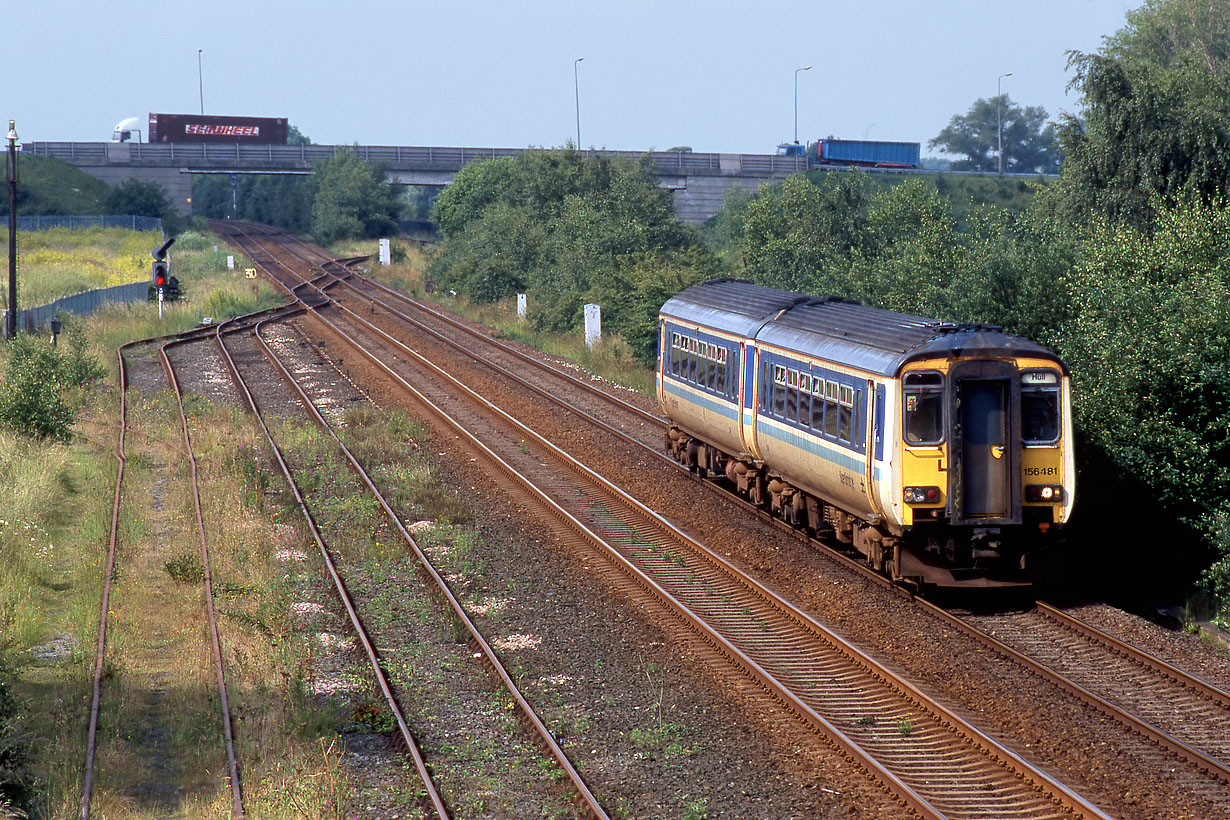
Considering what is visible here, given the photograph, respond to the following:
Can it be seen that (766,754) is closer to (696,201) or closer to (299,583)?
(299,583)

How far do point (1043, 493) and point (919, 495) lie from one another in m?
1.51

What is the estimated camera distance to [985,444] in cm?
1396

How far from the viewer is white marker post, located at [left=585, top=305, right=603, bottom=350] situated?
38219 millimetres

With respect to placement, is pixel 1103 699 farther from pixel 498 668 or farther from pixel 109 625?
pixel 109 625

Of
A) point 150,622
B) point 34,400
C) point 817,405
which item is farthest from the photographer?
point 34,400

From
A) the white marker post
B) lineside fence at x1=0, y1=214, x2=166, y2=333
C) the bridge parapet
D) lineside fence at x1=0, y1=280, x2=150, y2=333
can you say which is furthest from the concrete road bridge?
the white marker post

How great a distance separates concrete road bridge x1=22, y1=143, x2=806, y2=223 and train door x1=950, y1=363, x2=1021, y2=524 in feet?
219

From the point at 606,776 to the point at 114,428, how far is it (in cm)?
1897

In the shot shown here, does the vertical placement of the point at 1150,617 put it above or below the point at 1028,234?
below

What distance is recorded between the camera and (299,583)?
15508 millimetres

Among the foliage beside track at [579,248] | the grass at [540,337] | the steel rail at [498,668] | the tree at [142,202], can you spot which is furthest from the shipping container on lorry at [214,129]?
the steel rail at [498,668]

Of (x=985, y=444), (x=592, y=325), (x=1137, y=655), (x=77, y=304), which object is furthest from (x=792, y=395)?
(x=77, y=304)

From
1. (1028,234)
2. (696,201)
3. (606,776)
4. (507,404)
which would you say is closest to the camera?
(606,776)

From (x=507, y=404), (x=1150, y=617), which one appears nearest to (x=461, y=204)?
(x=507, y=404)
